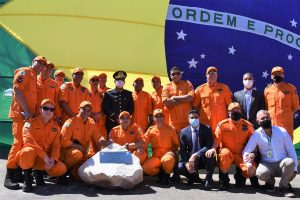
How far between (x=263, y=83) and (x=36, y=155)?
4391mm

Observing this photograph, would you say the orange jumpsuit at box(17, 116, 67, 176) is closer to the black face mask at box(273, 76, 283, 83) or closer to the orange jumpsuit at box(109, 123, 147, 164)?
the orange jumpsuit at box(109, 123, 147, 164)

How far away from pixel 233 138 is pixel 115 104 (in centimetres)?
180

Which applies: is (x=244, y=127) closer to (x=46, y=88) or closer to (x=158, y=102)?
(x=158, y=102)

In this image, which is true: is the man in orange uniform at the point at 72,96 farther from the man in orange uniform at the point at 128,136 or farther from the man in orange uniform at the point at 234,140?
the man in orange uniform at the point at 234,140

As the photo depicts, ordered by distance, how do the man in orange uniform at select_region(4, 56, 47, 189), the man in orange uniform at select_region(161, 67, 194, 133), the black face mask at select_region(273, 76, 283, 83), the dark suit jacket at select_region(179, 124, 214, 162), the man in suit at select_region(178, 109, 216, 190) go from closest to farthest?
1. the man in orange uniform at select_region(4, 56, 47, 189)
2. the man in suit at select_region(178, 109, 216, 190)
3. the dark suit jacket at select_region(179, 124, 214, 162)
4. the black face mask at select_region(273, 76, 283, 83)
5. the man in orange uniform at select_region(161, 67, 194, 133)

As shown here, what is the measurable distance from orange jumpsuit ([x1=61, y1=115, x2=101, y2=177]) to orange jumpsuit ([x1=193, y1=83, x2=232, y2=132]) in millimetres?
1677

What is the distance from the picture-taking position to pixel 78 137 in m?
5.28

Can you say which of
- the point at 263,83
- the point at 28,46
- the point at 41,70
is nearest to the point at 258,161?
the point at 263,83

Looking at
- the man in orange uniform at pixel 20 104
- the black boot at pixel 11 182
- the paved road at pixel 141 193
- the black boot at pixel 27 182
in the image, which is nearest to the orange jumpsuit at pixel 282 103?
the paved road at pixel 141 193

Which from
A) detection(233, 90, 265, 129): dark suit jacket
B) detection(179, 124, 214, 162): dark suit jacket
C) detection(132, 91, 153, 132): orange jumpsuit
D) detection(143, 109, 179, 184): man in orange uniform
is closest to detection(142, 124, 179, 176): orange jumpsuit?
detection(143, 109, 179, 184): man in orange uniform

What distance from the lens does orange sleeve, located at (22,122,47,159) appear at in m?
4.73

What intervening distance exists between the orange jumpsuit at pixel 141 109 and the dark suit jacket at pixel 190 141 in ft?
3.11

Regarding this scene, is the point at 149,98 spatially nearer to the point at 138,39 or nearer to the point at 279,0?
the point at 138,39

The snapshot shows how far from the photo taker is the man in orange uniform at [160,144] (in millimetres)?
5289
